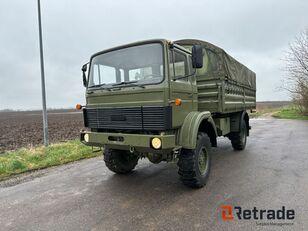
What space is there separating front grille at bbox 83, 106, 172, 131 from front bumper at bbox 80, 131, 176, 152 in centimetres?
15

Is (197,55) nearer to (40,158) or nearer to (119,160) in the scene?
(119,160)

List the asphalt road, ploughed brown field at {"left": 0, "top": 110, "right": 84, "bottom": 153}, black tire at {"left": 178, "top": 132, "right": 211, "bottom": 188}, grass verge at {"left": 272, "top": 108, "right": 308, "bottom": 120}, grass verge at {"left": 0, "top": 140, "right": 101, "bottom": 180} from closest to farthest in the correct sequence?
the asphalt road → black tire at {"left": 178, "top": 132, "right": 211, "bottom": 188} → grass verge at {"left": 0, "top": 140, "right": 101, "bottom": 180} → ploughed brown field at {"left": 0, "top": 110, "right": 84, "bottom": 153} → grass verge at {"left": 272, "top": 108, "right": 308, "bottom": 120}

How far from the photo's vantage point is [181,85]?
13.3 feet

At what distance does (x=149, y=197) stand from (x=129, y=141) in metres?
1.02

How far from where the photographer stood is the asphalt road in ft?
10.0

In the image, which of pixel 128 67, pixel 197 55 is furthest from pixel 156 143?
pixel 197 55

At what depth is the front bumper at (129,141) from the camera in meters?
3.54

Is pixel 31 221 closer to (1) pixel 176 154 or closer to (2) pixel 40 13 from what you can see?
(1) pixel 176 154

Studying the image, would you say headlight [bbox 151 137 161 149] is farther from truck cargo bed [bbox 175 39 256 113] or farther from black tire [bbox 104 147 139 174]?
truck cargo bed [bbox 175 39 256 113]

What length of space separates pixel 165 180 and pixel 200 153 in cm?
95

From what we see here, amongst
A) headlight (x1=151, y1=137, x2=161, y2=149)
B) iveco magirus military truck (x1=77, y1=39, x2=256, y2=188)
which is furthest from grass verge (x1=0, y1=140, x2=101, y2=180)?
headlight (x1=151, y1=137, x2=161, y2=149)

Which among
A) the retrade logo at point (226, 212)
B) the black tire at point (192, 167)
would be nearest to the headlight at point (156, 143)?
the black tire at point (192, 167)

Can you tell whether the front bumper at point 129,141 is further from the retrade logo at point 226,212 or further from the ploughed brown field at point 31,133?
the ploughed brown field at point 31,133

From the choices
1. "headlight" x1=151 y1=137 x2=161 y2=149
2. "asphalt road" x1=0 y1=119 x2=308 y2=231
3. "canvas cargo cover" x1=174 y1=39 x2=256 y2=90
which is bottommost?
"asphalt road" x1=0 y1=119 x2=308 y2=231
